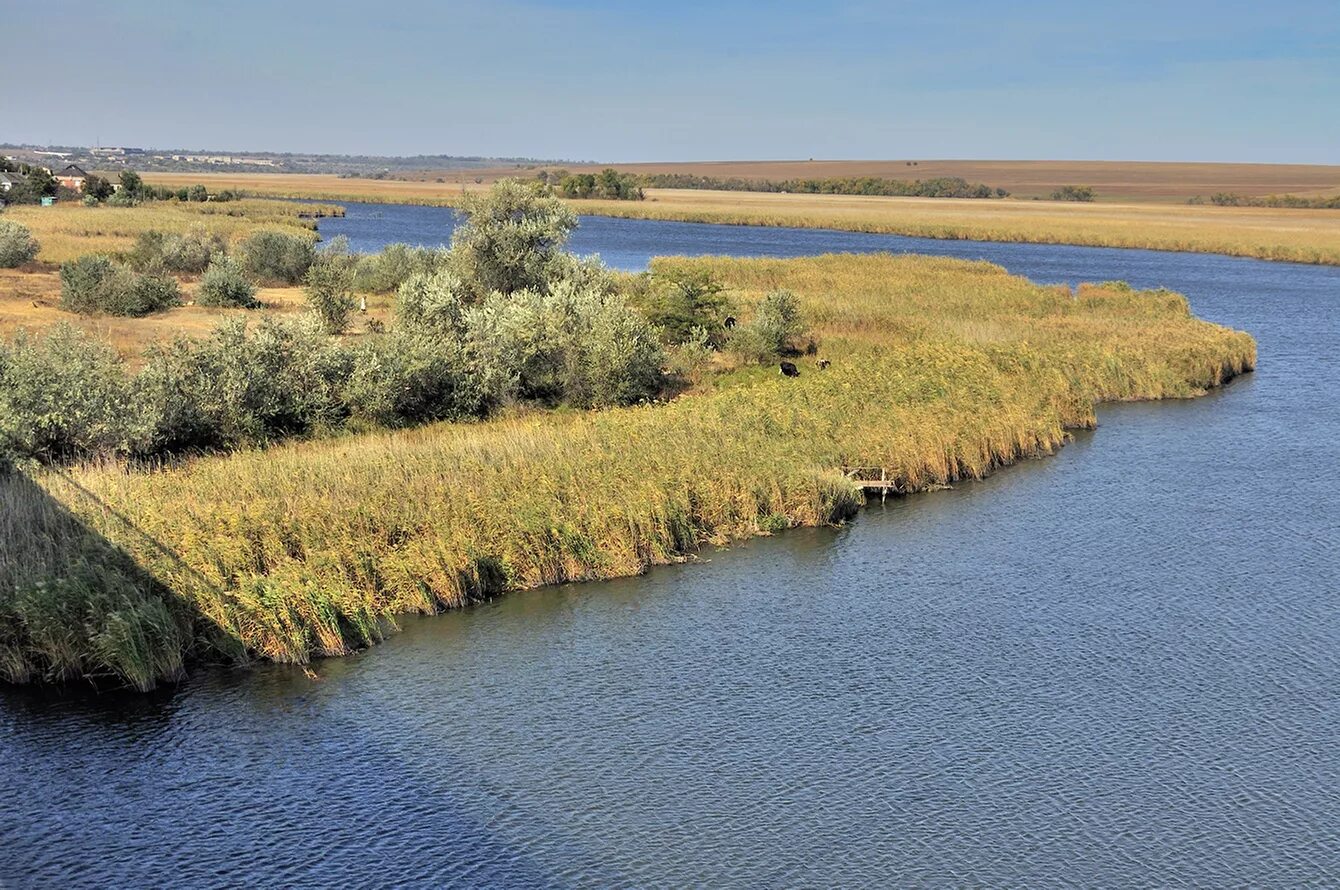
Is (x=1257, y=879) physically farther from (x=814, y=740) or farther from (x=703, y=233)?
(x=703, y=233)

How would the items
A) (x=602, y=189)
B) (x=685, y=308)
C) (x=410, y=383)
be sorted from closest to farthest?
(x=410, y=383), (x=685, y=308), (x=602, y=189)

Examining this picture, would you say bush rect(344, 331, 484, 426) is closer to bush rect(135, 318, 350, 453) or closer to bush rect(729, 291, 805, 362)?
bush rect(135, 318, 350, 453)

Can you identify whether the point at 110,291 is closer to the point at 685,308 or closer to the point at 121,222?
the point at 685,308

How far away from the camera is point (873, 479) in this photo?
2650 cm

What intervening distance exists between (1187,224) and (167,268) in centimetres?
10559

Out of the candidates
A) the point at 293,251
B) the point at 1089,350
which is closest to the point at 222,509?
the point at 1089,350

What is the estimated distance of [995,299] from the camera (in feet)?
166

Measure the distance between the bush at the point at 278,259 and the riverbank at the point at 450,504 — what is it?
82.9 ft

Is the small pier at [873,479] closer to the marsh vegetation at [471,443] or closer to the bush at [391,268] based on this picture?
the marsh vegetation at [471,443]

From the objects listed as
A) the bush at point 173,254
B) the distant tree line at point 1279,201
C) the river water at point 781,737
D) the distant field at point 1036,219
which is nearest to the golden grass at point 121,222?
the bush at point 173,254

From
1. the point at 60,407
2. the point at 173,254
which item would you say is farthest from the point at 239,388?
the point at 173,254

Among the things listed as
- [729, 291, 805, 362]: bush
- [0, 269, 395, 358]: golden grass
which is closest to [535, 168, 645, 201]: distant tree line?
[0, 269, 395, 358]: golden grass

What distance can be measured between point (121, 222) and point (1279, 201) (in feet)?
493

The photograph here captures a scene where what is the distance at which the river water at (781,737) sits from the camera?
12773 mm
